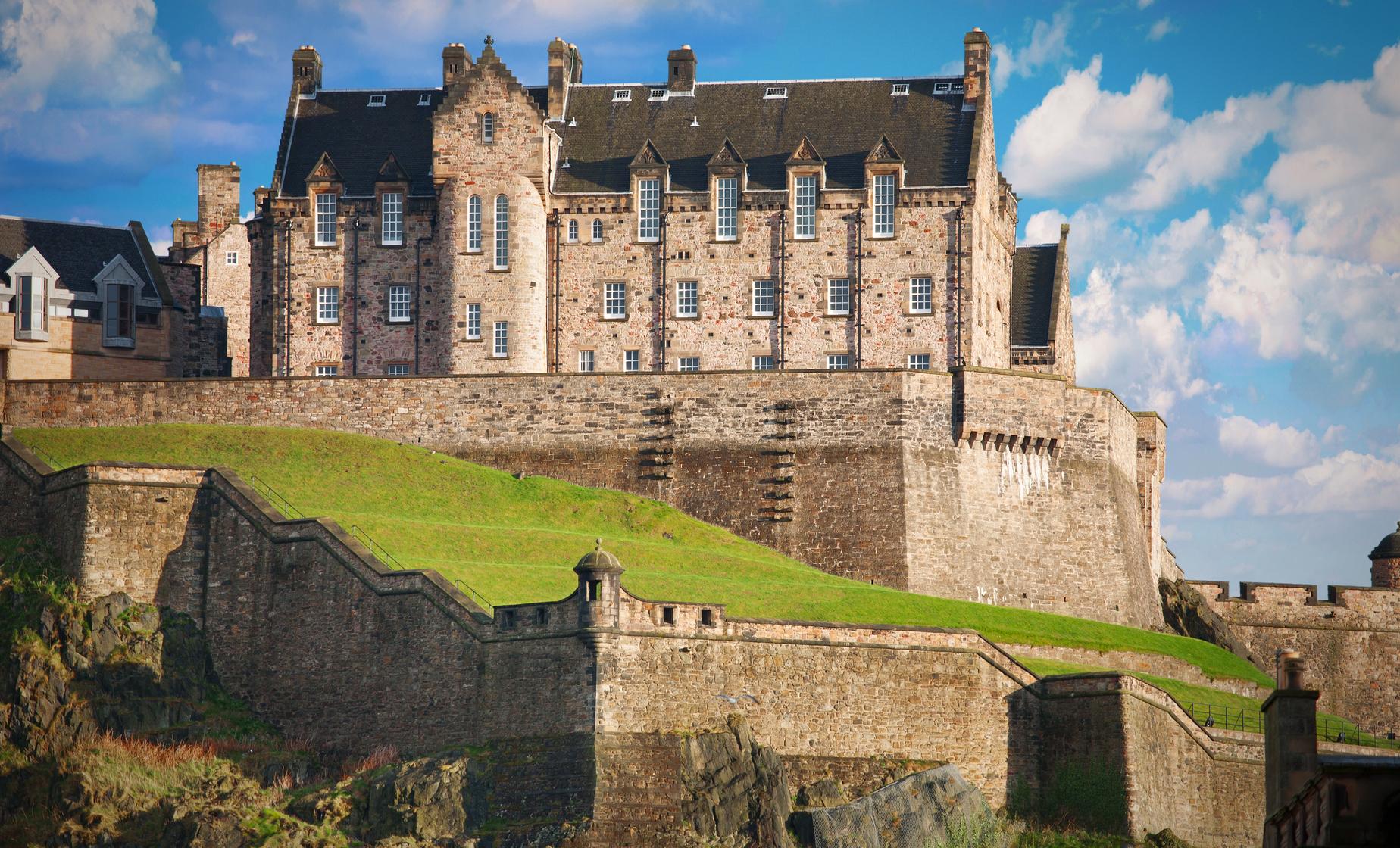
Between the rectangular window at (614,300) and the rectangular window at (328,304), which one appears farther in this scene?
the rectangular window at (328,304)

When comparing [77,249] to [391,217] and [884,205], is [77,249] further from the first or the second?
[884,205]

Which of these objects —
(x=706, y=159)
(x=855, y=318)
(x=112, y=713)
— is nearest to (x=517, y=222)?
(x=706, y=159)

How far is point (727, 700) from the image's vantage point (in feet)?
187

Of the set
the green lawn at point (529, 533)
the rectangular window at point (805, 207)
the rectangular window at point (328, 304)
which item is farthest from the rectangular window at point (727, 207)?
the rectangular window at point (328, 304)

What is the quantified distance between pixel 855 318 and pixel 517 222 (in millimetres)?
12728

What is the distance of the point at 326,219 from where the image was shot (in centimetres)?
8469

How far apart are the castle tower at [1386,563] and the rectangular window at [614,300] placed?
2959cm

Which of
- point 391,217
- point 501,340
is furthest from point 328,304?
point 501,340

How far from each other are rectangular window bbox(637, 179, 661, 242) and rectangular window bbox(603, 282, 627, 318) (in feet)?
6.49

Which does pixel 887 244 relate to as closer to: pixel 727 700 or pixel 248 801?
pixel 727 700

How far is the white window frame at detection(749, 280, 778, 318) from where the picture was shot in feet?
269

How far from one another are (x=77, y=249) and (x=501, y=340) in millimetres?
15585

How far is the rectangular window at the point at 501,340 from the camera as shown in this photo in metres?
81.7

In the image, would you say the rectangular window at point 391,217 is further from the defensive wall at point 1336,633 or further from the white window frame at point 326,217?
the defensive wall at point 1336,633
